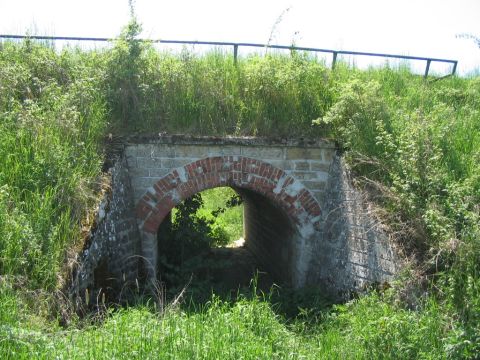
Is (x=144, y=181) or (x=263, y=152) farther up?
(x=263, y=152)

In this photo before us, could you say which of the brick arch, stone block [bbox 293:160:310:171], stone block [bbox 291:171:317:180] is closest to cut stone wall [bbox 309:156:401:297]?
stone block [bbox 291:171:317:180]

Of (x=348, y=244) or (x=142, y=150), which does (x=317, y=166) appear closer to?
(x=348, y=244)

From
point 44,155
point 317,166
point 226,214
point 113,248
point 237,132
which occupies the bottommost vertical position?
point 226,214

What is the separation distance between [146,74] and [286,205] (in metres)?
3.50

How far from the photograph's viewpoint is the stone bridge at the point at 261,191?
721cm

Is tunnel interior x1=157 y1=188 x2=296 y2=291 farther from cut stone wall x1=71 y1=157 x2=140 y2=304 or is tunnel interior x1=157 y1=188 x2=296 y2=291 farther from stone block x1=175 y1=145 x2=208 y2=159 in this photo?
stone block x1=175 y1=145 x2=208 y2=159

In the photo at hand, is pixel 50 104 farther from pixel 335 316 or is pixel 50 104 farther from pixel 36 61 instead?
pixel 335 316

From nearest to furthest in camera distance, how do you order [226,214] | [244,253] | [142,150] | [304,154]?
[142,150]
[304,154]
[244,253]
[226,214]

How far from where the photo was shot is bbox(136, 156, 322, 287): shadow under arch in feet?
25.5

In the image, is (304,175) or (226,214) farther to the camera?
(226,214)

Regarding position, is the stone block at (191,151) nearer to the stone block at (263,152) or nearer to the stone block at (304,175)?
the stone block at (263,152)

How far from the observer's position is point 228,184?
26.2ft

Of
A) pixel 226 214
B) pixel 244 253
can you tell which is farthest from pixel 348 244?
pixel 226 214

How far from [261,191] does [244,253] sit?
16.0 feet
